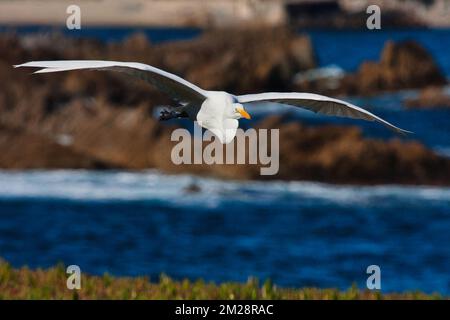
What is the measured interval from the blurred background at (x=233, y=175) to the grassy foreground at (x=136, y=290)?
16.2 m

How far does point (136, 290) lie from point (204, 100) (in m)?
5.18

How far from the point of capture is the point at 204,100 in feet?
40.8

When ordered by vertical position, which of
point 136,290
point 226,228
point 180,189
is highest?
point 180,189

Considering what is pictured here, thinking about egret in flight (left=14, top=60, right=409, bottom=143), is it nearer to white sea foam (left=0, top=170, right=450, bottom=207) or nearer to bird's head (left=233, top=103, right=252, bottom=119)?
bird's head (left=233, top=103, right=252, bottom=119)

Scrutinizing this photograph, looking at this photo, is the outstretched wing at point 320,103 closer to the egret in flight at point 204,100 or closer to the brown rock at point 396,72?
the egret in flight at point 204,100

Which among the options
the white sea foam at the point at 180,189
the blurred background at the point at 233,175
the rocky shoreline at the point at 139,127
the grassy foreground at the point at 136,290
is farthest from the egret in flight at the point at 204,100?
the rocky shoreline at the point at 139,127

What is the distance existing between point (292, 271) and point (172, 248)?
6087 mm

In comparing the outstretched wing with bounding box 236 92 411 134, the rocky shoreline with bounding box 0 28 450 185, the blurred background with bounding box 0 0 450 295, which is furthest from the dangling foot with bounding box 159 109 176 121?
the rocky shoreline with bounding box 0 28 450 185

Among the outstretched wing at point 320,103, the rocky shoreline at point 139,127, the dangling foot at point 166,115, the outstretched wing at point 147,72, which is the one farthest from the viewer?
the rocky shoreline at point 139,127

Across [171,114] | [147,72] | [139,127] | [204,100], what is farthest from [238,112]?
[139,127]

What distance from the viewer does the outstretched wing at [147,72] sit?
1194 cm

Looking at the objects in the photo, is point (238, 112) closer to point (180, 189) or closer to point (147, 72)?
point (147, 72)
